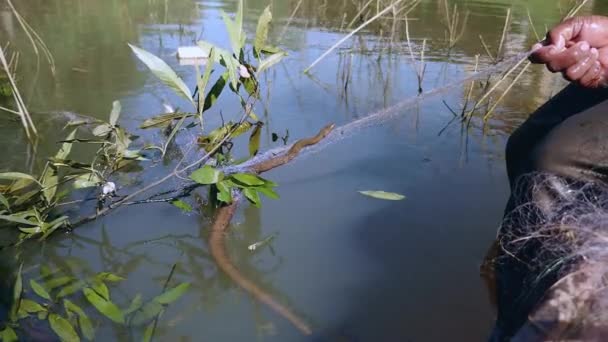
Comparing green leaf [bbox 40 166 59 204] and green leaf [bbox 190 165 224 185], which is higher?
green leaf [bbox 190 165 224 185]

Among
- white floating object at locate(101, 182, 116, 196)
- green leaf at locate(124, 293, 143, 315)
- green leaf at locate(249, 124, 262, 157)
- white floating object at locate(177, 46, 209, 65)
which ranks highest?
white floating object at locate(177, 46, 209, 65)

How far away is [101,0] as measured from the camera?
734 centimetres

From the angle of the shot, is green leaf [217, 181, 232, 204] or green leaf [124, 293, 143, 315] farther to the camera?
green leaf [217, 181, 232, 204]

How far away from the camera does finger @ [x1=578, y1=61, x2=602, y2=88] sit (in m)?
1.58

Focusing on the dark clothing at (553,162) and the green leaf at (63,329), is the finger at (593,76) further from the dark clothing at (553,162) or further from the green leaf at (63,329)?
the green leaf at (63,329)

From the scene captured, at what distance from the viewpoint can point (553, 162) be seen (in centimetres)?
145

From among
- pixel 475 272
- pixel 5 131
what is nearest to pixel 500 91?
pixel 475 272

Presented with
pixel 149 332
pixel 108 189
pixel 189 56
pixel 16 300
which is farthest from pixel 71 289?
pixel 189 56

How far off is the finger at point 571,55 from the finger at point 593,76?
0.19 ft

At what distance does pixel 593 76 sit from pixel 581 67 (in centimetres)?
7

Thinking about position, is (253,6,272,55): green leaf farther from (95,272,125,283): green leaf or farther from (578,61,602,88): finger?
(578,61,602,88): finger

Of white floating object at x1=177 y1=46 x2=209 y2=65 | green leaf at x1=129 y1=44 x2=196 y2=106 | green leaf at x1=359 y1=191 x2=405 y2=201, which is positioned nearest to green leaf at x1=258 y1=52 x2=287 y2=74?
green leaf at x1=129 y1=44 x2=196 y2=106

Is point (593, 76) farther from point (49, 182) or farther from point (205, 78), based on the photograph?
point (49, 182)

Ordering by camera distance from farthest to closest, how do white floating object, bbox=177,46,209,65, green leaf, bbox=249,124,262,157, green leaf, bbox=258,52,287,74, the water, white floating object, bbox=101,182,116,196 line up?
white floating object, bbox=177,46,209,65 → green leaf, bbox=249,124,262,157 → green leaf, bbox=258,52,287,74 → white floating object, bbox=101,182,116,196 → the water
